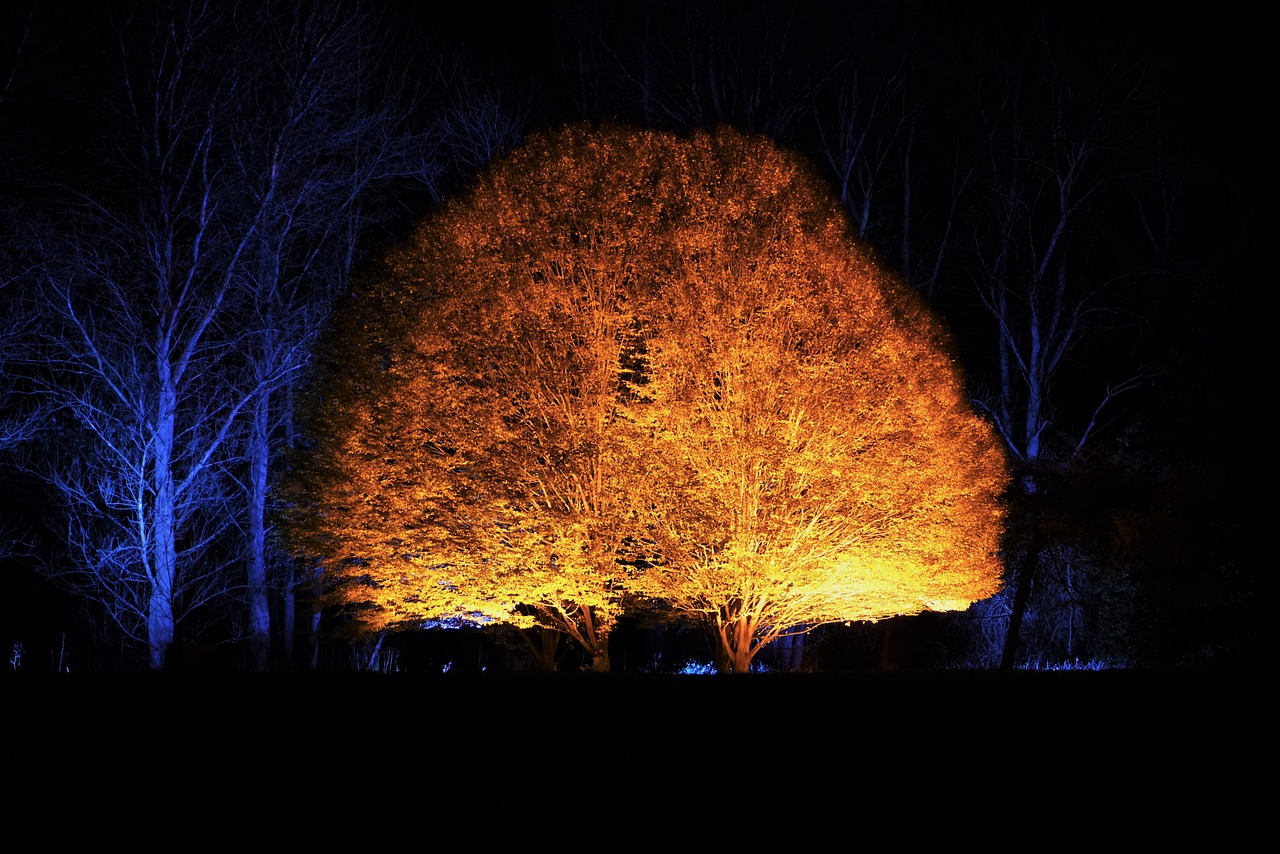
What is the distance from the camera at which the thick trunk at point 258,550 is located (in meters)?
19.5

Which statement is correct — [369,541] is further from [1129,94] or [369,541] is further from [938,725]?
[1129,94]

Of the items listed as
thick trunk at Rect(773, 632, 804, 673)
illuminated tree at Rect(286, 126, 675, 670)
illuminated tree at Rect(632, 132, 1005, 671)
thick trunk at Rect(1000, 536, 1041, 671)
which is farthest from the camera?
thick trunk at Rect(773, 632, 804, 673)

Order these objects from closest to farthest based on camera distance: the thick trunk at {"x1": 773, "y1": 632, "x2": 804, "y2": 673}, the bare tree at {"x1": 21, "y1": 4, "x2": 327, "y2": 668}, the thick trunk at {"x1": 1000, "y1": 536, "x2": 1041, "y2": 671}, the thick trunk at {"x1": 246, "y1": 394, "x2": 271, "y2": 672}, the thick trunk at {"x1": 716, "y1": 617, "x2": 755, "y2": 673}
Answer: the thick trunk at {"x1": 716, "y1": 617, "x2": 755, "y2": 673} < the bare tree at {"x1": 21, "y1": 4, "x2": 327, "y2": 668} < the thick trunk at {"x1": 1000, "y1": 536, "x2": 1041, "y2": 671} < the thick trunk at {"x1": 246, "y1": 394, "x2": 271, "y2": 672} < the thick trunk at {"x1": 773, "y1": 632, "x2": 804, "y2": 673}

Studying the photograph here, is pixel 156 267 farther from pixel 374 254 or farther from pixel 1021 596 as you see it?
pixel 1021 596

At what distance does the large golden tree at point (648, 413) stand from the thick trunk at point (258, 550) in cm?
467

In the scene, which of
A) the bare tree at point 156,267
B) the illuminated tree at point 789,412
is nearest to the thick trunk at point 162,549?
the bare tree at point 156,267

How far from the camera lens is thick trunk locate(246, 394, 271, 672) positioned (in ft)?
63.8

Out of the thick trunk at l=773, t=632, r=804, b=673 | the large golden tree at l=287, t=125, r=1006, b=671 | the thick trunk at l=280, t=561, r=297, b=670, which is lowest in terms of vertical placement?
the thick trunk at l=773, t=632, r=804, b=673

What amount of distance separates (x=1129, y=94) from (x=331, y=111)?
58.8ft

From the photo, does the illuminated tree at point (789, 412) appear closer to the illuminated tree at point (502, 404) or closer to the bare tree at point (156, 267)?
the illuminated tree at point (502, 404)

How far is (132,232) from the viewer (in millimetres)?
17281

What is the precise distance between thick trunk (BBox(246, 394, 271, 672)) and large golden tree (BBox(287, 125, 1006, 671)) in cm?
467

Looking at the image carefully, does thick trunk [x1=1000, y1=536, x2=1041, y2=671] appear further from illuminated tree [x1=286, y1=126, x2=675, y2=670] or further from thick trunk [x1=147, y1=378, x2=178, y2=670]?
thick trunk [x1=147, y1=378, x2=178, y2=670]

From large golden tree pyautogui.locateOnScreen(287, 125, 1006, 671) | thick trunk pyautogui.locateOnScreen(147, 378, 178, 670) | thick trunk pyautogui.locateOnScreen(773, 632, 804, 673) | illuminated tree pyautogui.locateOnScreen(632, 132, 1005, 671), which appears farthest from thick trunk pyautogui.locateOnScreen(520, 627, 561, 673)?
thick trunk pyautogui.locateOnScreen(147, 378, 178, 670)
